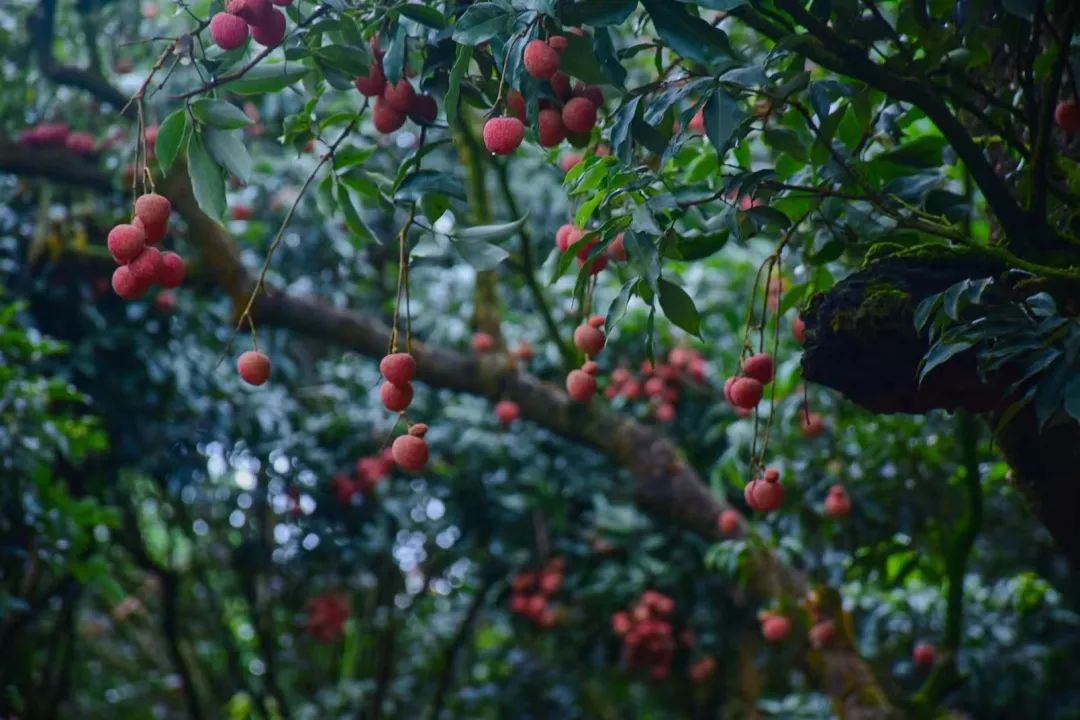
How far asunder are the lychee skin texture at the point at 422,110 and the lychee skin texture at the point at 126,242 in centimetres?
36

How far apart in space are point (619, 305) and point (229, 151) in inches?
17.9

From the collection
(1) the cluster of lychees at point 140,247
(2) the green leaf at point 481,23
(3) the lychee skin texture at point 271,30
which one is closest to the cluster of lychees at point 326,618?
(1) the cluster of lychees at point 140,247

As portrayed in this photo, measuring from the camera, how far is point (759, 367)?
1.46m

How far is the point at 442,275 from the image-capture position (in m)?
4.54

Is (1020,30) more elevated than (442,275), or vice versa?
(442,275)

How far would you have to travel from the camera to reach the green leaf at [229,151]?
1.31m

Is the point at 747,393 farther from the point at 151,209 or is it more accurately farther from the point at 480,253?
the point at 151,209

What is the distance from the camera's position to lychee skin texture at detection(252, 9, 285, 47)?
1.29 m

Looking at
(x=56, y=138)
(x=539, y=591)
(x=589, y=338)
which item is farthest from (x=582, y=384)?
(x=539, y=591)

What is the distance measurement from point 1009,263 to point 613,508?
2.75 metres

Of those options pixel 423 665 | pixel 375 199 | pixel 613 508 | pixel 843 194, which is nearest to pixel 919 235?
pixel 843 194

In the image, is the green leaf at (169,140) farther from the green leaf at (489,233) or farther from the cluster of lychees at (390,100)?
the green leaf at (489,233)

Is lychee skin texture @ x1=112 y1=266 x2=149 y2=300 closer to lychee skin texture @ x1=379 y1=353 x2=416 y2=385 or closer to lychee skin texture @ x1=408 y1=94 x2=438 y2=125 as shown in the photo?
lychee skin texture @ x1=379 y1=353 x2=416 y2=385

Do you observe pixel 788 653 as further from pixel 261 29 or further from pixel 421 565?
pixel 261 29
